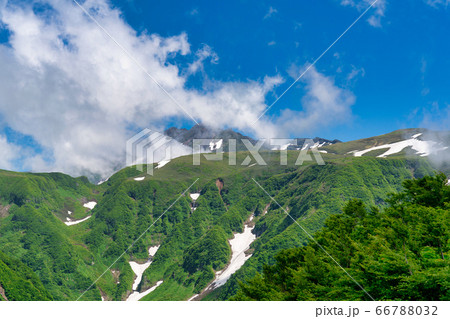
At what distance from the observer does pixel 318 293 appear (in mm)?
38906

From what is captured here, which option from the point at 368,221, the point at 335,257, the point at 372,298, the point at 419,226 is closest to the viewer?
the point at 372,298

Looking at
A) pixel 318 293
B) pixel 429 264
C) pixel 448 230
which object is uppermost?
pixel 448 230

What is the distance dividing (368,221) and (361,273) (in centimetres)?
2492

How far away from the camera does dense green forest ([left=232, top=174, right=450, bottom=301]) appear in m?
25.3

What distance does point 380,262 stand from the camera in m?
28.6

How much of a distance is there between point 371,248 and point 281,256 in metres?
27.5

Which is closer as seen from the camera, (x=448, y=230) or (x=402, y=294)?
(x=402, y=294)

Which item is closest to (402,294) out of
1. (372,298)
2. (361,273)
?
(372,298)

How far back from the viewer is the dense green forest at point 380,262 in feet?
83.1
